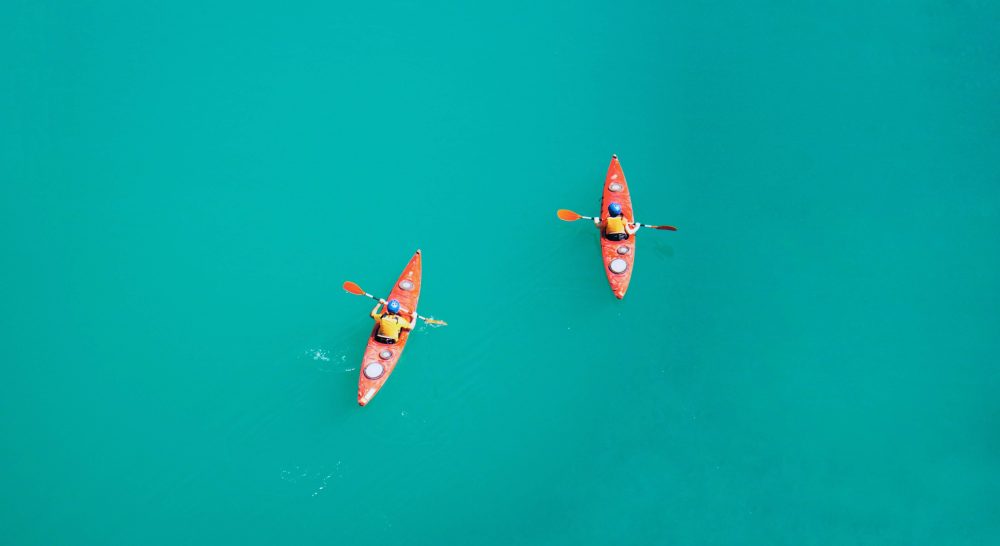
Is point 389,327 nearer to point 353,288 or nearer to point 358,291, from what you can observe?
point 358,291

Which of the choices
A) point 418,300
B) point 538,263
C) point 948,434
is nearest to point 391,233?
point 418,300

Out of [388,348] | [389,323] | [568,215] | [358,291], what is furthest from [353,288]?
[568,215]

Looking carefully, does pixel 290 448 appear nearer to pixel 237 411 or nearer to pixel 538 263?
pixel 237 411

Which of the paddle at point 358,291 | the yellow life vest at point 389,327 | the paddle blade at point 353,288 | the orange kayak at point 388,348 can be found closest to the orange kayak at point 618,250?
the paddle at point 358,291

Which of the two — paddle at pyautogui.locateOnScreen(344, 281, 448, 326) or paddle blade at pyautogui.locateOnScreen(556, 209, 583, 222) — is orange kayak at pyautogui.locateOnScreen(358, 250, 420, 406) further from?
paddle blade at pyautogui.locateOnScreen(556, 209, 583, 222)

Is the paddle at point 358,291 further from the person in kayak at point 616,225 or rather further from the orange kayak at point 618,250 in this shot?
the person in kayak at point 616,225
